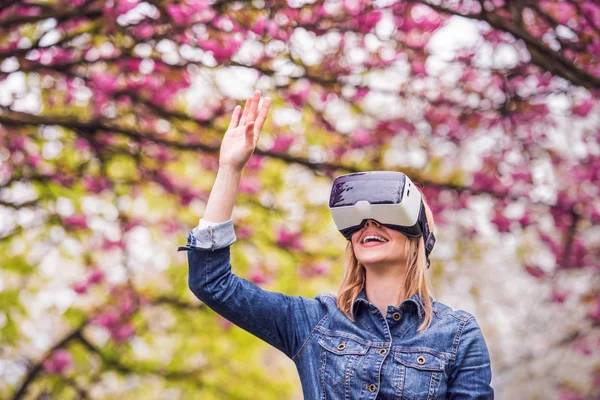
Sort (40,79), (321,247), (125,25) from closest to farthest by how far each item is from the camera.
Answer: (125,25)
(40,79)
(321,247)

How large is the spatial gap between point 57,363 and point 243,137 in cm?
391

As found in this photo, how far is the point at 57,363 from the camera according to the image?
215 inches

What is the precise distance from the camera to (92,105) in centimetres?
475

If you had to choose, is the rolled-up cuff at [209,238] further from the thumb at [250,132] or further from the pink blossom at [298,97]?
the pink blossom at [298,97]

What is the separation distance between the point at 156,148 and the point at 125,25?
131 cm

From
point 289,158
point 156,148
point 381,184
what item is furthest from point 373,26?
point 381,184

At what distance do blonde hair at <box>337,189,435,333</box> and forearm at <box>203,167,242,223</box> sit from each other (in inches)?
16.0

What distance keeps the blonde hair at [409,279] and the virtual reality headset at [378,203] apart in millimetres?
52

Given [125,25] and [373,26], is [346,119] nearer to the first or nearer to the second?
[373,26]

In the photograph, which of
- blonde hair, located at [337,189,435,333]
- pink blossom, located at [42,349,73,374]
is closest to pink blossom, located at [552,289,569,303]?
pink blossom, located at [42,349,73,374]

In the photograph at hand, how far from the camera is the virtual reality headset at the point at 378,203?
2.15 m

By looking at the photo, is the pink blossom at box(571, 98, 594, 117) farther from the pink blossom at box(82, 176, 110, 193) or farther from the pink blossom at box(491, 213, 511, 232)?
the pink blossom at box(82, 176, 110, 193)

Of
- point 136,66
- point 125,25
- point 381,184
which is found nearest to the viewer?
point 381,184

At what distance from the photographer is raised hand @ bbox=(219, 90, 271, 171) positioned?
210 cm
